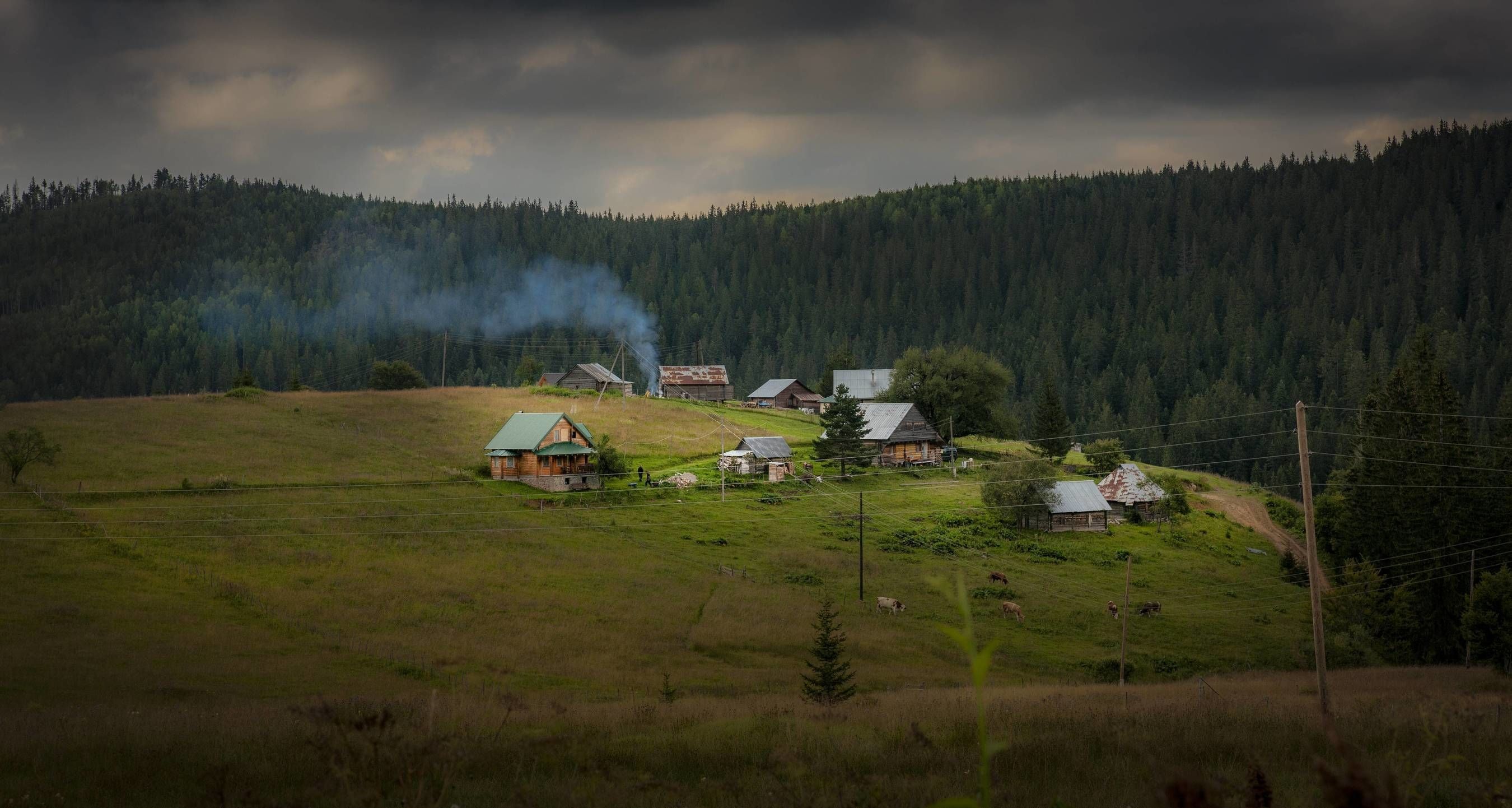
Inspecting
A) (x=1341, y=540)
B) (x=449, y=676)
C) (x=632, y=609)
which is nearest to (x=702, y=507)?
(x=632, y=609)

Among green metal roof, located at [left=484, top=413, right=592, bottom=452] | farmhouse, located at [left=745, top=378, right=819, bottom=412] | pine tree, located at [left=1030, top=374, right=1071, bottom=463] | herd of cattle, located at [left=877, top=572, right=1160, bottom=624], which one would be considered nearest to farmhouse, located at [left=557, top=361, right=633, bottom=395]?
farmhouse, located at [left=745, top=378, right=819, bottom=412]

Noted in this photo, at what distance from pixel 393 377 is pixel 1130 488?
273 feet

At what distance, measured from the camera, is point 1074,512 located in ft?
226

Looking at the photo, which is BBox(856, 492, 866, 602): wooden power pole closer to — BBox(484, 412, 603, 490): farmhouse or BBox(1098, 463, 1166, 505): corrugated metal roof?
BBox(484, 412, 603, 490): farmhouse

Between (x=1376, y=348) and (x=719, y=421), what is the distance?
13862 centimetres

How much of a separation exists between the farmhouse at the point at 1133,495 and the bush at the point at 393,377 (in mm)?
79024

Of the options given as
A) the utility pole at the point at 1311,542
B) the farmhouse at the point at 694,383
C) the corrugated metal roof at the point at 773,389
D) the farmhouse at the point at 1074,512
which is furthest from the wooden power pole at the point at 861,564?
the farmhouse at the point at 694,383

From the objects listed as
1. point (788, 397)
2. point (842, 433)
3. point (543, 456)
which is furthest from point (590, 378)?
point (543, 456)

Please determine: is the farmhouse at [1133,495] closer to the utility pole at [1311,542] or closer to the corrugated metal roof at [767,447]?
the corrugated metal roof at [767,447]

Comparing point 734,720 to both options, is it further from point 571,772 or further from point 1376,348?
point 1376,348

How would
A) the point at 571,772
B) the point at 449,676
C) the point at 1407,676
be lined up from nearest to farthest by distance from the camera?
the point at 571,772
the point at 449,676
the point at 1407,676

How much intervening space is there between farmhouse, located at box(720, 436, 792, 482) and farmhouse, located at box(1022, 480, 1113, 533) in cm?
1850

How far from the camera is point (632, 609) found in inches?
1743

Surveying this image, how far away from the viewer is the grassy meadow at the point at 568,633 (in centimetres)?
1166
